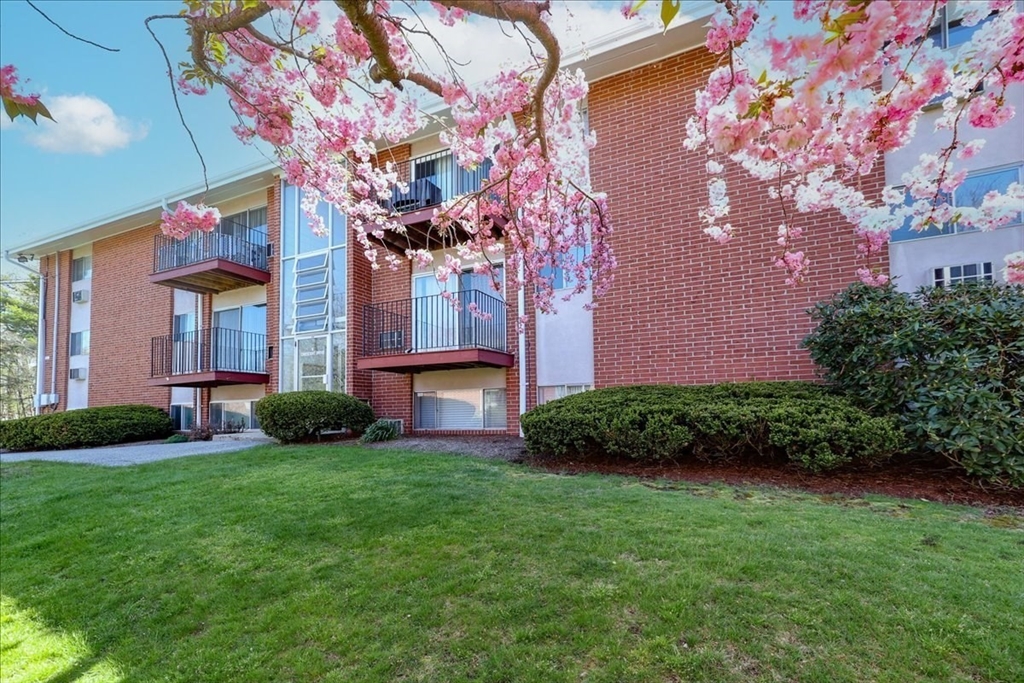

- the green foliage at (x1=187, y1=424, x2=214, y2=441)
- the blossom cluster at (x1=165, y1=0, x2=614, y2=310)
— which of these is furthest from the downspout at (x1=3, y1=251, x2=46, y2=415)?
the blossom cluster at (x1=165, y1=0, x2=614, y2=310)

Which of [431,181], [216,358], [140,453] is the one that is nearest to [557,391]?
[431,181]

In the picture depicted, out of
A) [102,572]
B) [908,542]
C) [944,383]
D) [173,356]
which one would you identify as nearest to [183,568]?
[102,572]

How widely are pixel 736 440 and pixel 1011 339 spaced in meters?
2.65

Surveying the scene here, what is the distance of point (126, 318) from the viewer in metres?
15.2

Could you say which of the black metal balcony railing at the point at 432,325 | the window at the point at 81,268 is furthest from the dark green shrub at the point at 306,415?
the window at the point at 81,268

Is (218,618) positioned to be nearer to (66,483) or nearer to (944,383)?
(66,483)

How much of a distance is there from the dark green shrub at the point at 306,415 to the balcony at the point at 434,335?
0.87m

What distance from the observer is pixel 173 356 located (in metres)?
13.2

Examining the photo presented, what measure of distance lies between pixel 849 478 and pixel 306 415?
8319mm

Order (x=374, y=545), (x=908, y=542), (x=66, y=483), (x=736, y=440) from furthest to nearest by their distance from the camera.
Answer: (x=66, y=483)
(x=736, y=440)
(x=374, y=545)
(x=908, y=542)

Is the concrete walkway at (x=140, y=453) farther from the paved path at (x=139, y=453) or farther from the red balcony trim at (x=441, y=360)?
the red balcony trim at (x=441, y=360)

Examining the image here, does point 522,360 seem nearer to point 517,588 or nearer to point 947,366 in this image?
point 947,366

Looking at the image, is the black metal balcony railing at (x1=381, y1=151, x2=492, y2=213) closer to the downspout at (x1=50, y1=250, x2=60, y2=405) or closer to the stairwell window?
the stairwell window

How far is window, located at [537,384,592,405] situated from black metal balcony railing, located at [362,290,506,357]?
3.71 ft
